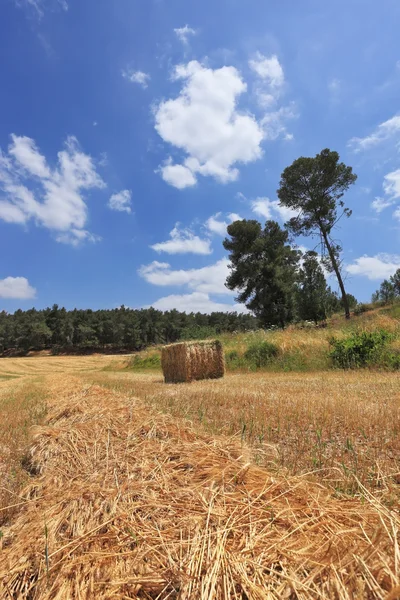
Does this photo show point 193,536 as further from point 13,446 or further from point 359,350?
point 359,350

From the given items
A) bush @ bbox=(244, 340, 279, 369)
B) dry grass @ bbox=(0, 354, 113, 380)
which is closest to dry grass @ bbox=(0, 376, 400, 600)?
bush @ bbox=(244, 340, 279, 369)

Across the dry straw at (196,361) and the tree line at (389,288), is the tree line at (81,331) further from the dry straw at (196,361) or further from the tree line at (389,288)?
the dry straw at (196,361)

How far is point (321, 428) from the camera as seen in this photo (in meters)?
3.44

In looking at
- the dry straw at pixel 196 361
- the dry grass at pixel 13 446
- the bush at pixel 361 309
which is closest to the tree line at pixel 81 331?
the bush at pixel 361 309

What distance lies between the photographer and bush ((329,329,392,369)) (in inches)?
393

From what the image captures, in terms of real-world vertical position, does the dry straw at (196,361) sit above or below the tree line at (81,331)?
below

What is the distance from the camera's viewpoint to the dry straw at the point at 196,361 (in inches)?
462

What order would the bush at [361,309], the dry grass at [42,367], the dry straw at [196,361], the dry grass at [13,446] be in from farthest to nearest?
the dry grass at [42,367], the bush at [361,309], the dry straw at [196,361], the dry grass at [13,446]

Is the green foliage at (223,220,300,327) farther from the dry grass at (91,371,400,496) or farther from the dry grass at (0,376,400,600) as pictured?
the dry grass at (0,376,400,600)

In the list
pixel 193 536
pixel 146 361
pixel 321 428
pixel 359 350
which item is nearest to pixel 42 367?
pixel 146 361

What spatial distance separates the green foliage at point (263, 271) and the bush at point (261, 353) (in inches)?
625

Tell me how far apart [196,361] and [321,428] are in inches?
342

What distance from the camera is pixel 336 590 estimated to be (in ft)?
3.33

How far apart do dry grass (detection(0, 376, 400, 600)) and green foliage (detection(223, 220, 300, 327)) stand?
28348 millimetres
